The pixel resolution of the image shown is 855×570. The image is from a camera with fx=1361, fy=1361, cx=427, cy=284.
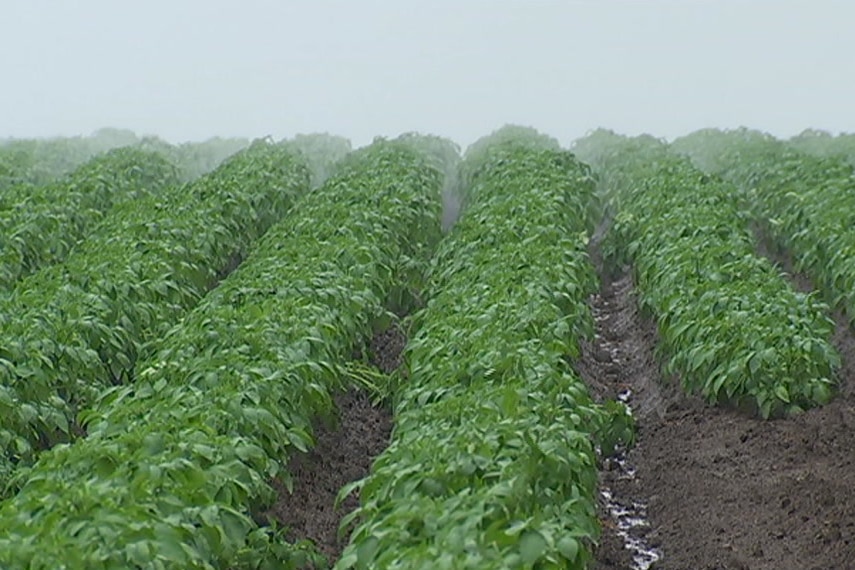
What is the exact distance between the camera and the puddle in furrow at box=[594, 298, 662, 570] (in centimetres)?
715

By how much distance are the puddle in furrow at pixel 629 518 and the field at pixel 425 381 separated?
18mm

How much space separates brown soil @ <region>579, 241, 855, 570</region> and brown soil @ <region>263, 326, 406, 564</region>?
4.82 ft

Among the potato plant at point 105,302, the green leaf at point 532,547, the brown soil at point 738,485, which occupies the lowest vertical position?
the brown soil at point 738,485

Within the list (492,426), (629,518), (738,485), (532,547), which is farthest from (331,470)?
(532,547)

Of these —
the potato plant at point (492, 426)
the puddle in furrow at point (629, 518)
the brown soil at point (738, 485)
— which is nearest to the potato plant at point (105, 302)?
the potato plant at point (492, 426)

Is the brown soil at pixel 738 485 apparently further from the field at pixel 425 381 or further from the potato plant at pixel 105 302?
the potato plant at pixel 105 302

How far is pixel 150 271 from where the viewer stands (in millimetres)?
10148

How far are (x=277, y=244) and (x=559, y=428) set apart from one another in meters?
5.69

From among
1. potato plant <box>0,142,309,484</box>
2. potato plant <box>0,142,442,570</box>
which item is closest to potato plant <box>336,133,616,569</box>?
potato plant <box>0,142,442,570</box>

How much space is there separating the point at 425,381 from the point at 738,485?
6.09ft

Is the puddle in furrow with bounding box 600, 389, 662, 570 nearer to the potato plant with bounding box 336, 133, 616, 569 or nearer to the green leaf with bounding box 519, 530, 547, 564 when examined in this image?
the potato plant with bounding box 336, 133, 616, 569

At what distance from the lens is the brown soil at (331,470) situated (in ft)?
23.9

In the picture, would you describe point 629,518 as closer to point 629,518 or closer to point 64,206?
point 629,518

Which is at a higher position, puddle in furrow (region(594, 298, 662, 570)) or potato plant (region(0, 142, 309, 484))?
potato plant (region(0, 142, 309, 484))
